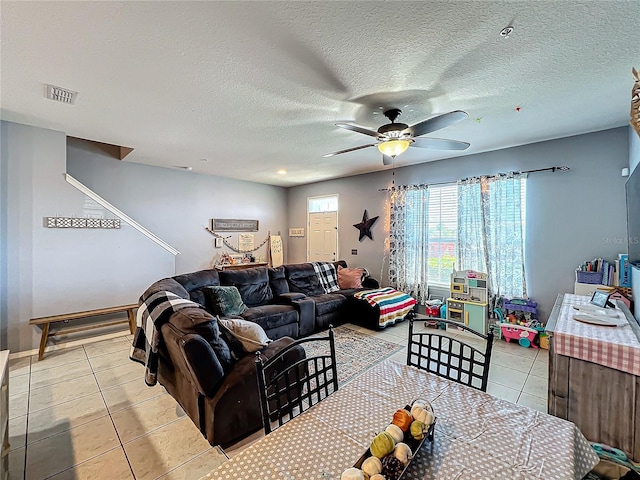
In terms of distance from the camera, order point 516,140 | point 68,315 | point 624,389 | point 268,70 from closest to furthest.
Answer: point 624,389, point 268,70, point 68,315, point 516,140

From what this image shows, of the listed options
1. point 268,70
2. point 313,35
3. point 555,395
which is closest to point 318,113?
point 268,70

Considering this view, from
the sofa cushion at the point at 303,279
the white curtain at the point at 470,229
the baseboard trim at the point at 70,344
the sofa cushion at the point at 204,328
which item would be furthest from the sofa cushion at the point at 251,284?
the white curtain at the point at 470,229

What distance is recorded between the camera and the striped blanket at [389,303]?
14.5ft

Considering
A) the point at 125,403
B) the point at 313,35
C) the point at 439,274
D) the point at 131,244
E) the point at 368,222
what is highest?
the point at 313,35

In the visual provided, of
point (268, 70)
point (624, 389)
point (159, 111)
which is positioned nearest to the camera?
point (624, 389)

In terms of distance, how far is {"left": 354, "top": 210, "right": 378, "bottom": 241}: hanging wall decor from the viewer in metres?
5.88

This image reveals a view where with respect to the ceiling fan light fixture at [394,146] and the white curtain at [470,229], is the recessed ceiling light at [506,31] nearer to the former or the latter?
the ceiling fan light fixture at [394,146]

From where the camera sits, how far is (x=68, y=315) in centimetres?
358

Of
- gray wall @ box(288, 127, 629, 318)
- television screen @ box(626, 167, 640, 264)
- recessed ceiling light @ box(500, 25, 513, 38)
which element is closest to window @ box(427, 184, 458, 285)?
gray wall @ box(288, 127, 629, 318)

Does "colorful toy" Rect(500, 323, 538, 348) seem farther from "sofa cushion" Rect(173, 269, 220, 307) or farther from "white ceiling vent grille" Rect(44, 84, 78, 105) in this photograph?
"white ceiling vent grille" Rect(44, 84, 78, 105)

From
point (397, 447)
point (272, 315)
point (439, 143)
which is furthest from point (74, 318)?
point (439, 143)

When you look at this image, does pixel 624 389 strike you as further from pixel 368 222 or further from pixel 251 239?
pixel 251 239

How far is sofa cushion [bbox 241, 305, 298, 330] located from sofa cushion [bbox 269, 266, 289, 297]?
0.52 metres

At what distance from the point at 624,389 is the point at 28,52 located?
4.52 metres
